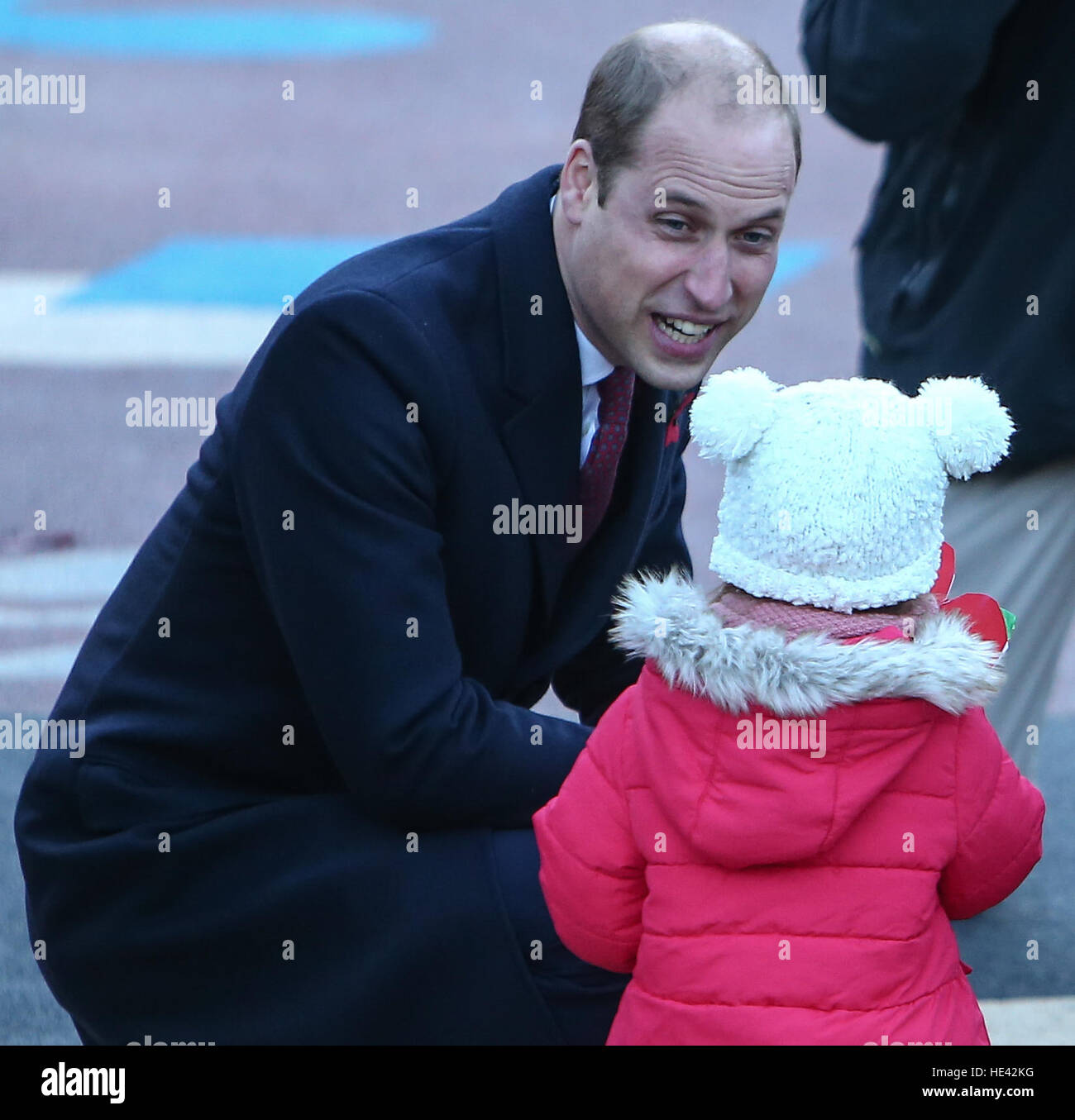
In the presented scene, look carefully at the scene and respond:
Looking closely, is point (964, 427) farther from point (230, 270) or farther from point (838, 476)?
point (230, 270)

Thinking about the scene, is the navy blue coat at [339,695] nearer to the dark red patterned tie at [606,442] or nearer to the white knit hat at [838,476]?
the dark red patterned tie at [606,442]

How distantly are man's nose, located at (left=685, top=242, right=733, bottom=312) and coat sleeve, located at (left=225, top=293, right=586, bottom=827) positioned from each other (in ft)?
1.13

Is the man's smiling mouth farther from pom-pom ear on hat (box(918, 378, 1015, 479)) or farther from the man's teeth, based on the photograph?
pom-pom ear on hat (box(918, 378, 1015, 479))

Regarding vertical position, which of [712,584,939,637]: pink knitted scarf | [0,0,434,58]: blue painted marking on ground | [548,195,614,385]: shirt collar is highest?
[548,195,614,385]: shirt collar

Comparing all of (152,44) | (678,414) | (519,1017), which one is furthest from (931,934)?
(152,44)

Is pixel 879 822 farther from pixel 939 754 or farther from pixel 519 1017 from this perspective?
pixel 519 1017

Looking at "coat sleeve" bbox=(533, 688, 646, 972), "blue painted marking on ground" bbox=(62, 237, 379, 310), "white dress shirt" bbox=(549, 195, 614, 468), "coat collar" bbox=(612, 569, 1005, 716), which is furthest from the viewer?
"blue painted marking on ground" bbox=(62, 237, 379, 310)

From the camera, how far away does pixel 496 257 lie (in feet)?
7.74

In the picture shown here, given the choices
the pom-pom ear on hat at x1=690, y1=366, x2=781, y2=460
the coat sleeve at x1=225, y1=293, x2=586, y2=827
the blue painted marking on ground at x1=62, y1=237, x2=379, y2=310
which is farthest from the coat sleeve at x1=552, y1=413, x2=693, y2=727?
the blue painted marking on ground at x1=62, y1=237, x2=379, y2=310

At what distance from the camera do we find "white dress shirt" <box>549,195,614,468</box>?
7.91 feet

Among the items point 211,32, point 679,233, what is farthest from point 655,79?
point 211,32

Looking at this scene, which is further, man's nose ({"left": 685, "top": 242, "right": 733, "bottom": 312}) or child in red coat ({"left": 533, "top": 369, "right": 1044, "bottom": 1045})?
man's nose ({"left": 685, "top": 242, "right": 733, "bottom": 312})

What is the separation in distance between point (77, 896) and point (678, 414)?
1.09 m

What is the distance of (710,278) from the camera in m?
2.27
